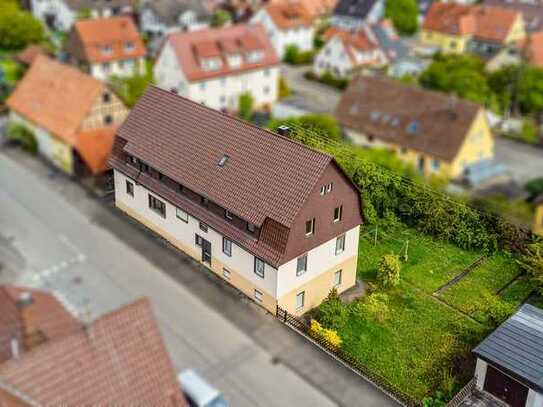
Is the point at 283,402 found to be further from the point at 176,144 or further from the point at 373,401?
the point at 176,144

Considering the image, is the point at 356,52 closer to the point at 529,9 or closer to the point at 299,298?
the point at 529,9

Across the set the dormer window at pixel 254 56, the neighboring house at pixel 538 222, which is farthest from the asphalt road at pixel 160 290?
the dormer window at pixel 254 56

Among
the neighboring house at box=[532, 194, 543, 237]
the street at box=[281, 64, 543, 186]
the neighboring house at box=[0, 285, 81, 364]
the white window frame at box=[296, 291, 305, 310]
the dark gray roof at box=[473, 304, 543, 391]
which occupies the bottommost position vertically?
the street at box=[281, 64, 543, 186]

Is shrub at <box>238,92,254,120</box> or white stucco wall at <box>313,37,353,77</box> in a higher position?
white stucco wall at <box>313,37,353,77</box>

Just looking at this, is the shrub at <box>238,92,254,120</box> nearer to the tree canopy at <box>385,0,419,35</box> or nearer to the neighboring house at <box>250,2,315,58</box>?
the neighboring house at <box>250,2,315,58</box>

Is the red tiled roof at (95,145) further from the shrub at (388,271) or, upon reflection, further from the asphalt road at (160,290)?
the shrub at (388,271)

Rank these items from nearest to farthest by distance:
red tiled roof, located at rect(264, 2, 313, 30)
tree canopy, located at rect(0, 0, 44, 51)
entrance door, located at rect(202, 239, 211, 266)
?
entrance door, located at rect(202, 239, 211, 266)
tree canopy, located at rect(0, 0, 44, 51)
red tiled roof, located at rect(264, 2, 313, 30)

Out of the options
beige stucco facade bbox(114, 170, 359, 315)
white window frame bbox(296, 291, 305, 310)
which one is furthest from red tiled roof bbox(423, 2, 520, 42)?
white window frame bbox(296, 291, 305, 310)

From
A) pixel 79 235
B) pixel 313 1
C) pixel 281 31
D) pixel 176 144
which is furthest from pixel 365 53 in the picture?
pixel 176 144
